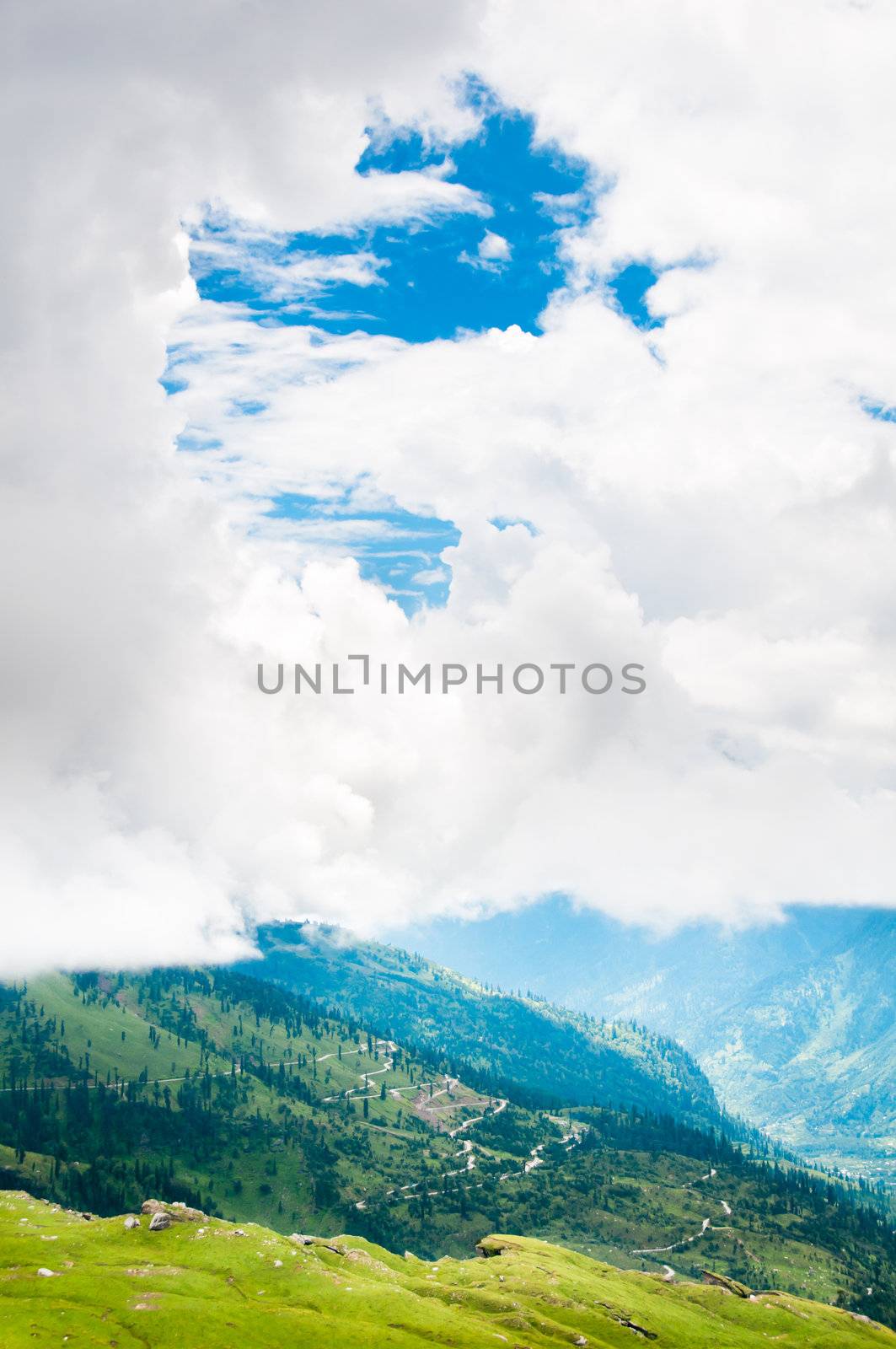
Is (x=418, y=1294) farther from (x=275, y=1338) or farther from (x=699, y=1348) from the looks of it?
(x=699, y=1348)

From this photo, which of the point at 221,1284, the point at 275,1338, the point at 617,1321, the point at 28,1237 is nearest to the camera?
the point at 275,1338

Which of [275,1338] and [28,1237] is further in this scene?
[28,1237]

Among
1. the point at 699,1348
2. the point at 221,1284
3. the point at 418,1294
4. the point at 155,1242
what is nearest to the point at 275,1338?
the point at 221,1284

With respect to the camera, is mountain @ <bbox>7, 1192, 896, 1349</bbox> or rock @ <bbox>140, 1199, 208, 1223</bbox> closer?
mountain @ <bbox>7, 1192, 896, 1349</bbox>

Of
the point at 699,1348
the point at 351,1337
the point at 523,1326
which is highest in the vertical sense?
the point at 351,1337

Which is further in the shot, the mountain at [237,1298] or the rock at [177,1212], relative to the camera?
the rock at [177,1212]

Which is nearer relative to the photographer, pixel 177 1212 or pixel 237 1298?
pixel 237 1298

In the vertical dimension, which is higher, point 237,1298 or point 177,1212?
point 177,1212

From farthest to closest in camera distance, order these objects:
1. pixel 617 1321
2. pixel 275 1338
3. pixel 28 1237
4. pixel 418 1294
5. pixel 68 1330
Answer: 1. pixel 617 1321
2. pixel 418 1294
3. pixel 28 1237
4. pixel 275 1338
5. pixel 68 1330
